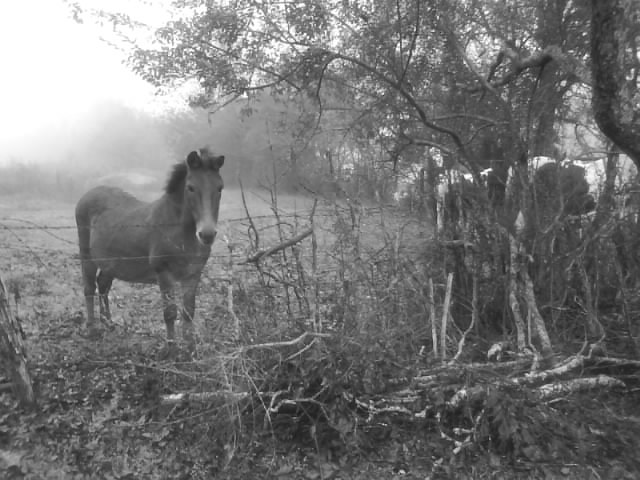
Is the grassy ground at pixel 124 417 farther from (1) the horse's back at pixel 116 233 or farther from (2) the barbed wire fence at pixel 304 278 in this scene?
Result: (1) the horse's back at pixel 116 233

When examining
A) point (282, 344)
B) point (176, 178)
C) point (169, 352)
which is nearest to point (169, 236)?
point (176, 178)

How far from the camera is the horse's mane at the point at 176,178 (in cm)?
422

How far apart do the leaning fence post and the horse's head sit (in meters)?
1.50

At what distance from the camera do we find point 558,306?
3.89m

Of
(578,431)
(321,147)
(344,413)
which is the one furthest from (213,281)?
(321,147)

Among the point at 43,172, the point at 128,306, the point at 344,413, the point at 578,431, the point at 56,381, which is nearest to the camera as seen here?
the point at 578,431

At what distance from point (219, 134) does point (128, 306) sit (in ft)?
23.6

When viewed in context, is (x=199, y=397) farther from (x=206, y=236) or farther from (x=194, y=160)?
(x=194, y=160)

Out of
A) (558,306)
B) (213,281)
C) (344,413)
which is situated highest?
(213,281)

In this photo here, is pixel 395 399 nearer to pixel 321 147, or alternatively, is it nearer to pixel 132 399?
pixel 132 399

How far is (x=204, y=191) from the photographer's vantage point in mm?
3840

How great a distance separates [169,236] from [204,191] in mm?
737

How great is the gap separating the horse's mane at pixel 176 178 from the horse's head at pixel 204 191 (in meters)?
0.22

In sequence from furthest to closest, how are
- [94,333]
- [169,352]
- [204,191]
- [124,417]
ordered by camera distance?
[94,333], [204,191], [169,352], [124,417]
